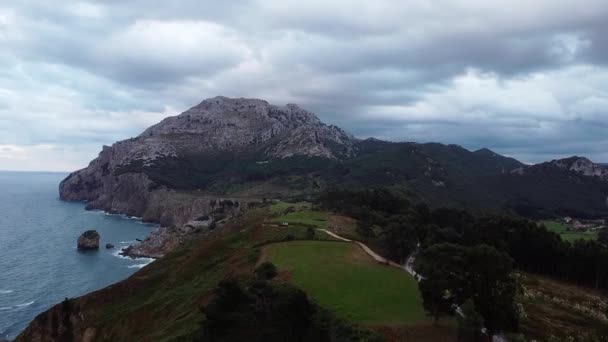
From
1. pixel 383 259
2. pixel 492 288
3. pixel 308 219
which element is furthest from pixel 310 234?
pixel 492 288

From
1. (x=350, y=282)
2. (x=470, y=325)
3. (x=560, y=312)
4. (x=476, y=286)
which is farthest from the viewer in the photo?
(x=560, y=312)

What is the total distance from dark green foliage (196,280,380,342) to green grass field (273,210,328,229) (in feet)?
151

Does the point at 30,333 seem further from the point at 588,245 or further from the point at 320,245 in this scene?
the point at 588,245

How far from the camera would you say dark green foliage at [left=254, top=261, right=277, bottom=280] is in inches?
2029

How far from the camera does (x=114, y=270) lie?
129500mm

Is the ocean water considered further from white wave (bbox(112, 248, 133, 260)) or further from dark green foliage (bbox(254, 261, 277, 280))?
dark green foliage (bbox(254, 261, 277, 280))

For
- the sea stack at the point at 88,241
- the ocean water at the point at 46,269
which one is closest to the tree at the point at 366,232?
the ocean water at the point at 46,269

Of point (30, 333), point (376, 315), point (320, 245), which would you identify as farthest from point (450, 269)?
point (30, 333)

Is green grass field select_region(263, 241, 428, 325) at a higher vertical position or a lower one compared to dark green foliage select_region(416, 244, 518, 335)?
lower

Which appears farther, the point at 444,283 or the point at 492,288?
the point at 444,283

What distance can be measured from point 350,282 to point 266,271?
9694 millimetres

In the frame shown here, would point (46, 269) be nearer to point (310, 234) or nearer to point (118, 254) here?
point (118, 254)

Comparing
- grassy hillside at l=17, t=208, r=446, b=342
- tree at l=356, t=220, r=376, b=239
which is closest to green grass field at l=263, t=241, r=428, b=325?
grassy hillside at l=17, t=208, r=446, b=342

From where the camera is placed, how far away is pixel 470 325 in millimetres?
30656
